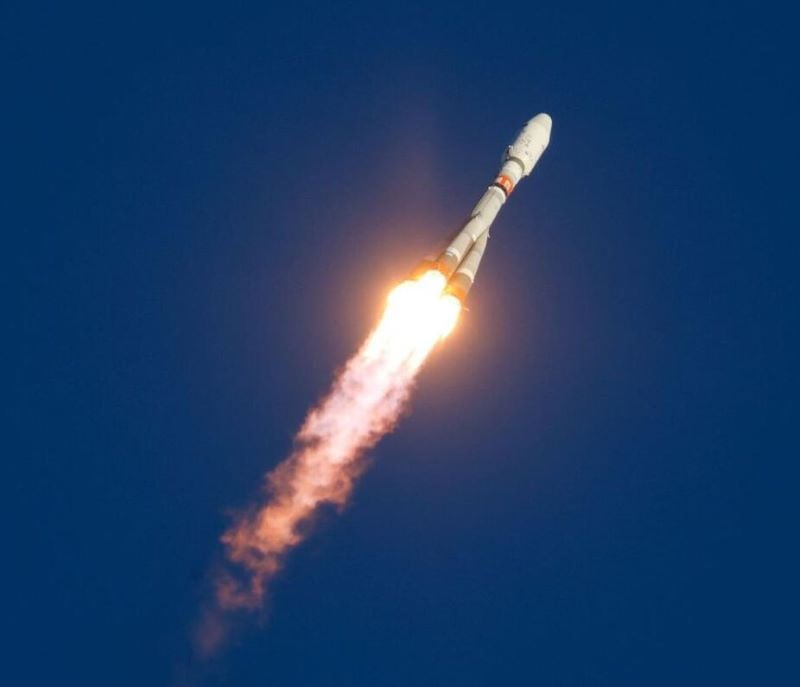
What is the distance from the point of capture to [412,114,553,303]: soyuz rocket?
39.0m

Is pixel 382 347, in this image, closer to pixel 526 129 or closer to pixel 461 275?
pixel 461 275

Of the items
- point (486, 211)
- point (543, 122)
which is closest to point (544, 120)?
point (543, 122)

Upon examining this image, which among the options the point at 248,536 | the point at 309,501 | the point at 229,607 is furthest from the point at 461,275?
the point at 229,607

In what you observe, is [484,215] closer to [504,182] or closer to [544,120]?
[504,182]

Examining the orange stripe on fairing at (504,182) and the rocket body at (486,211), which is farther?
the orange stripe on fairing at (504,182)

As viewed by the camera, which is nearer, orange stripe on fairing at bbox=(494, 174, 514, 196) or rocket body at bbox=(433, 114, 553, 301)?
rocket body at bbox=(433, 114, 553, 301)

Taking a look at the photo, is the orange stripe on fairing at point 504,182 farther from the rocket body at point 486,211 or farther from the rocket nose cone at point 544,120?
the rocket nose cone at point 544,120

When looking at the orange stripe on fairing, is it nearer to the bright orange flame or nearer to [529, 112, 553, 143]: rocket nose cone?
[529, 112, 553, 143]: rocket nose cone

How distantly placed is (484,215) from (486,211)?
490 mm

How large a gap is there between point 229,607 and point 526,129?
40620mm

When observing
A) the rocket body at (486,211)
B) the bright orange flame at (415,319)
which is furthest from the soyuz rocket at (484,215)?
the bright orange flame at (415,319)

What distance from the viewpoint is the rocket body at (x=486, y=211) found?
129 feet

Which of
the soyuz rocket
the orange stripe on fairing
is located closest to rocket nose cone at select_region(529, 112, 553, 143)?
the soyuz rocket

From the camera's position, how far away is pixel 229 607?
42.4m
